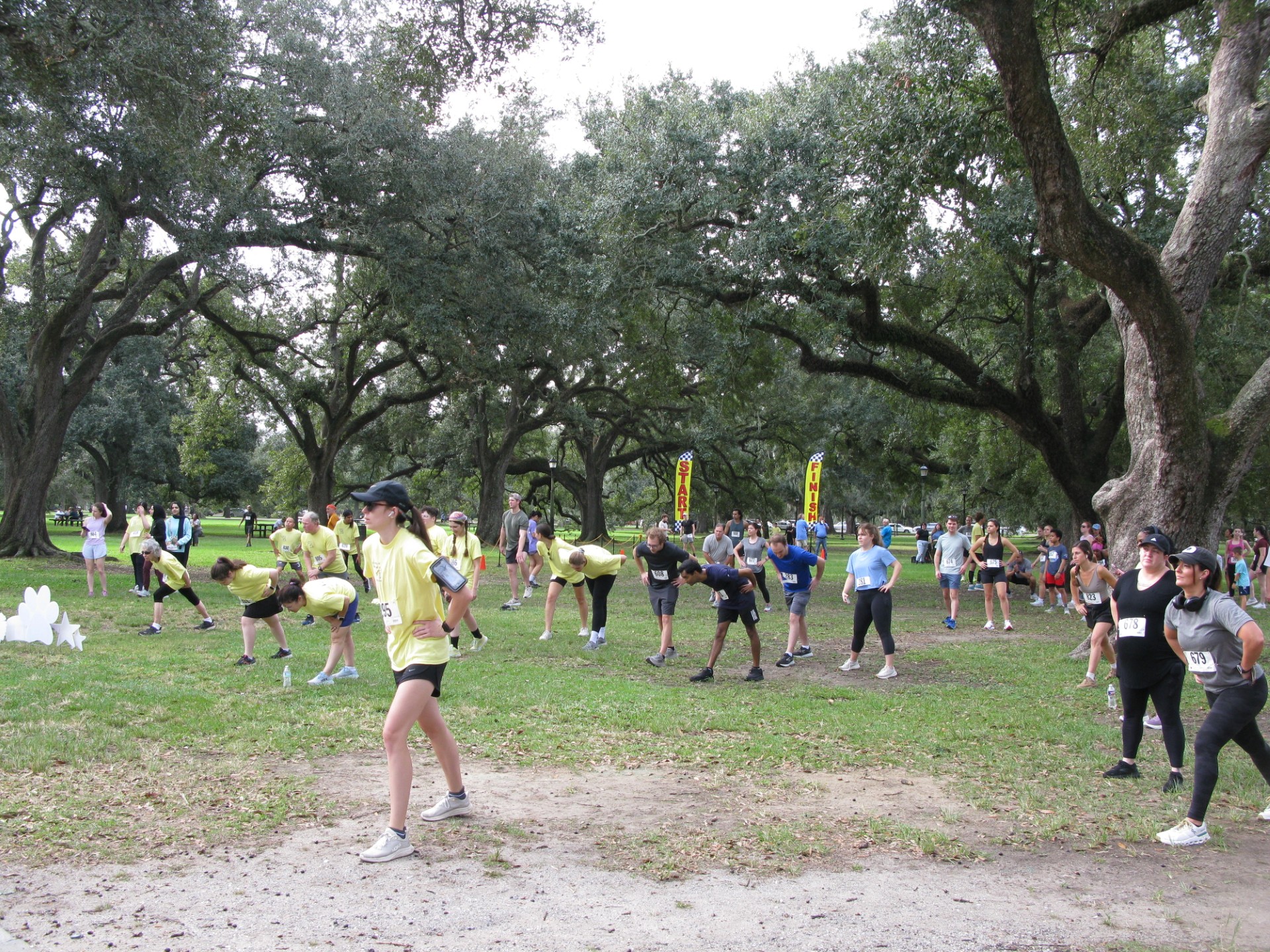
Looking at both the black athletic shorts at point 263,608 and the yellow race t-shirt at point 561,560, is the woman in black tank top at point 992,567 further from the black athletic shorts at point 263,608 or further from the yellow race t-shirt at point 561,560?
the black athletic shorts at point 263,608

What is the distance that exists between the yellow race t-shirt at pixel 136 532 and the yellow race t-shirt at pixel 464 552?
7639 millimetres

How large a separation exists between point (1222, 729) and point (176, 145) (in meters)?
14.6

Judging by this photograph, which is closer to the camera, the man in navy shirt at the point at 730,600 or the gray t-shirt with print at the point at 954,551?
the man in navy shirt at the point at 730,600

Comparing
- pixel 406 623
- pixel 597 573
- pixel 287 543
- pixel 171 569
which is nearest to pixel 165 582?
pixel 171 569

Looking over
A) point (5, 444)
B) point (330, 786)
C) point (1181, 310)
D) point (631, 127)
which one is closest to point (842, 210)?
point (631, 127)

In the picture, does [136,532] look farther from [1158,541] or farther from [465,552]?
[1158,541]

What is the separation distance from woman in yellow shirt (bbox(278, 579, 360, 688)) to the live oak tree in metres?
4.67

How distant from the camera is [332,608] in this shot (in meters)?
8.75

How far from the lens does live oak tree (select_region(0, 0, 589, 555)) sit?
12.0 m

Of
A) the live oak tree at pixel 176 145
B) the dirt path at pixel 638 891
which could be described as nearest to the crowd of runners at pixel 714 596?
the dirt path at pixel 638 891

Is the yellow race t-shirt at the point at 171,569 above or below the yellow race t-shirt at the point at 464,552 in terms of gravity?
below

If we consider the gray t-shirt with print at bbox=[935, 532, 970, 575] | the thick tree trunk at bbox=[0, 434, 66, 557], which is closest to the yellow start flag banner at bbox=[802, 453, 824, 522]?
the gray t-shirt with print at bbox=[935, 532, 970, 575]

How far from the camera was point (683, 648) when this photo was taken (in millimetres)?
12508

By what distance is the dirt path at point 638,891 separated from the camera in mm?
3932
